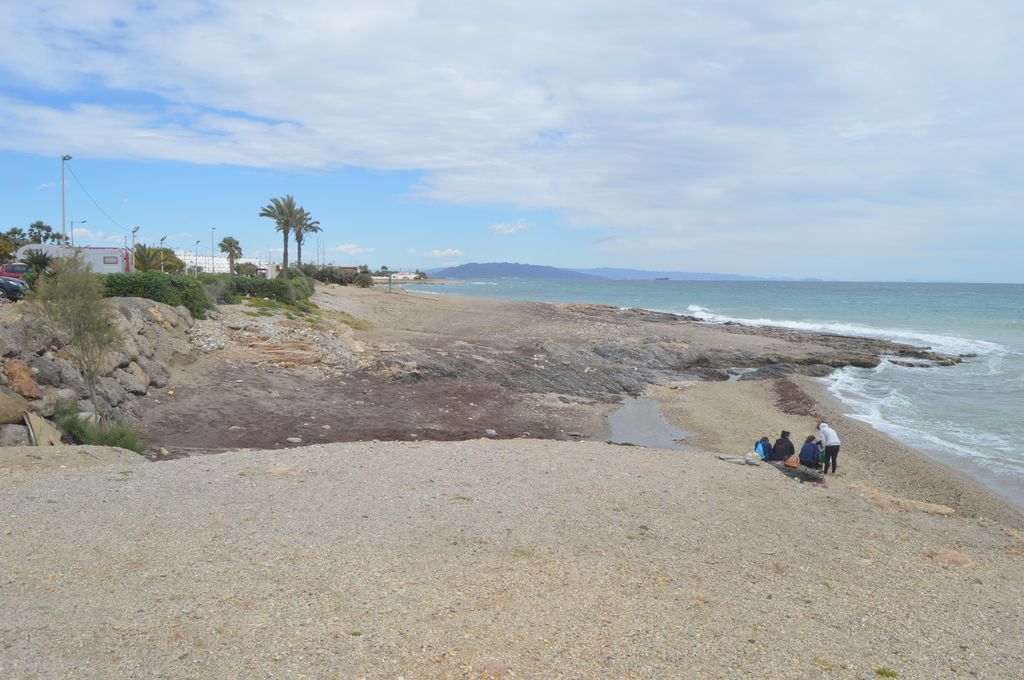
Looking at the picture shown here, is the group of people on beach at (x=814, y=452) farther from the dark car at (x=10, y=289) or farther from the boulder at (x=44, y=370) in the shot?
the dark car at (x=10, y=289)

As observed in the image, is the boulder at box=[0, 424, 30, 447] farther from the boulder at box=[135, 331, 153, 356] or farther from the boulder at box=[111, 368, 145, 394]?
the boulder at box=[135, 331, 153, 356]

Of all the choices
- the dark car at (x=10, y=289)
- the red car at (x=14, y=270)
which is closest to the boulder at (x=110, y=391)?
the dark car at (x=10, y=289)

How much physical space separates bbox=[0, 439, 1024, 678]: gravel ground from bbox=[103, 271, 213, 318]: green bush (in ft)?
48.1

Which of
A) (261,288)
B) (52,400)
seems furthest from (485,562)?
(261,288)

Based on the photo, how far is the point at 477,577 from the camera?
7707 millimetres

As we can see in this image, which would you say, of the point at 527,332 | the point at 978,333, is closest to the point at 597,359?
the point at 527,332

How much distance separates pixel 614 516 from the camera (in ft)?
33.1

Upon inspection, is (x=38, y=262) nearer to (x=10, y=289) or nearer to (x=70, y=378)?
(x=10, y=289)

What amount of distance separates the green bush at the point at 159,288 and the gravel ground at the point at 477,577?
578 inches

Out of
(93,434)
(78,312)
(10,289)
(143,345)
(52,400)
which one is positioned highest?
(10,289)

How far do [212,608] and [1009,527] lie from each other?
13.0 m

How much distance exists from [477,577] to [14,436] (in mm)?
9775

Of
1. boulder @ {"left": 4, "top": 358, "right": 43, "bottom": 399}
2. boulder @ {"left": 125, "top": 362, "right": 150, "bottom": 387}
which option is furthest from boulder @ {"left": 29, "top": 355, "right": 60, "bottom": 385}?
boulder @ {"left": 125, "top": 362, "right": 150, "bottom": 387}

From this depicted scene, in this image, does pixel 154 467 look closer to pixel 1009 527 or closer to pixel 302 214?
pixel 1009 527
